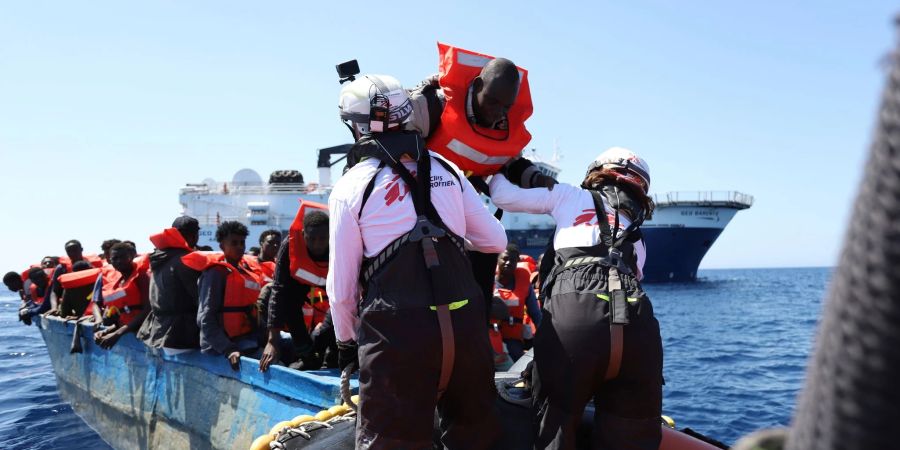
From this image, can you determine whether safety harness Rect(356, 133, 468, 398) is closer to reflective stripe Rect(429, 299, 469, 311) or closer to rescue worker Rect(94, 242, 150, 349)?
reflective stripe Rect(429, 299, 469, 311)

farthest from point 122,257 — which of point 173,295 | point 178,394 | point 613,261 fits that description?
point 613,261

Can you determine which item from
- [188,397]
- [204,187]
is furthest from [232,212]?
[188,397]

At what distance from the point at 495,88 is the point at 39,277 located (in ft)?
48.6

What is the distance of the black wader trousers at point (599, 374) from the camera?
2689mm

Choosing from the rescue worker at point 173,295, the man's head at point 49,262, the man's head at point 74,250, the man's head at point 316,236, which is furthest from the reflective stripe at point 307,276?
the man's head at point 49,262

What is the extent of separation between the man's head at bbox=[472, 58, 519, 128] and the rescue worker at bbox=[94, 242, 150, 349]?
6414 millimetres

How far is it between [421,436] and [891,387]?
209 cm

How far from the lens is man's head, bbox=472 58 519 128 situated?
9.89ft

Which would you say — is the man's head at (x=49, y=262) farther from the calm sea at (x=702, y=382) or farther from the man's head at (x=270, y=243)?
the man's head at (x=270, y=243)

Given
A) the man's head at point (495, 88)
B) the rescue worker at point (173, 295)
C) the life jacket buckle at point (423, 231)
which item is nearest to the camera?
the life jacket buckle at point (423, 231)

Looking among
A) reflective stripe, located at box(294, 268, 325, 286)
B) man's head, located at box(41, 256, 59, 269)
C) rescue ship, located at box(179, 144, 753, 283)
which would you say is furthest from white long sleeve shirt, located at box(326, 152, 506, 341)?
rescue ship, located at box(179, 144, 753, 283)

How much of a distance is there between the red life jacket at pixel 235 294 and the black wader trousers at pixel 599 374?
420 cm

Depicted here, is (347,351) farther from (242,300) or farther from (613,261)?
(242,300)

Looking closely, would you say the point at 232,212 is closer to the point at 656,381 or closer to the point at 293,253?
the point at 293,253
